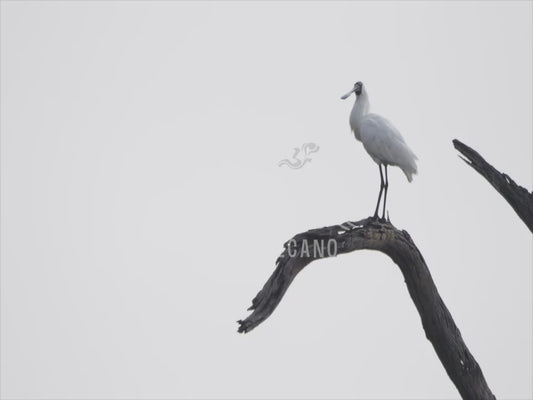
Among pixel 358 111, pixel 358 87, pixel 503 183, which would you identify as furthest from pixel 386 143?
pixel 503 183

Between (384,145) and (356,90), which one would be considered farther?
(356,90)

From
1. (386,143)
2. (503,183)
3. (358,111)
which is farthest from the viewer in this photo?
(358,111)

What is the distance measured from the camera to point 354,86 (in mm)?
9352

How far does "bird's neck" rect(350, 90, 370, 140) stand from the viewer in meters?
9.21

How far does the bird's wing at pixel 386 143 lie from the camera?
8867mm

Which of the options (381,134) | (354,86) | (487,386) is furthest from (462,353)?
(354,86)

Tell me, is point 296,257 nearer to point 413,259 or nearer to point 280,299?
point 280,299

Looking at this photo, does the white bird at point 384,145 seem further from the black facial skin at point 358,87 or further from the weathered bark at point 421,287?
the weathered bark at point 421,287

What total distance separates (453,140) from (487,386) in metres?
2.50

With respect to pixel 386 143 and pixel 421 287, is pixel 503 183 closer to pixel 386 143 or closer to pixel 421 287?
pixel 421 287

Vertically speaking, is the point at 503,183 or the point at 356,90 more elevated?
the point at 356,90

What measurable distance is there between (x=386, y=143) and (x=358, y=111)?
609mm

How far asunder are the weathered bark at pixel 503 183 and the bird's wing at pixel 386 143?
1216 mm

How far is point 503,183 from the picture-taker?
7.66m
